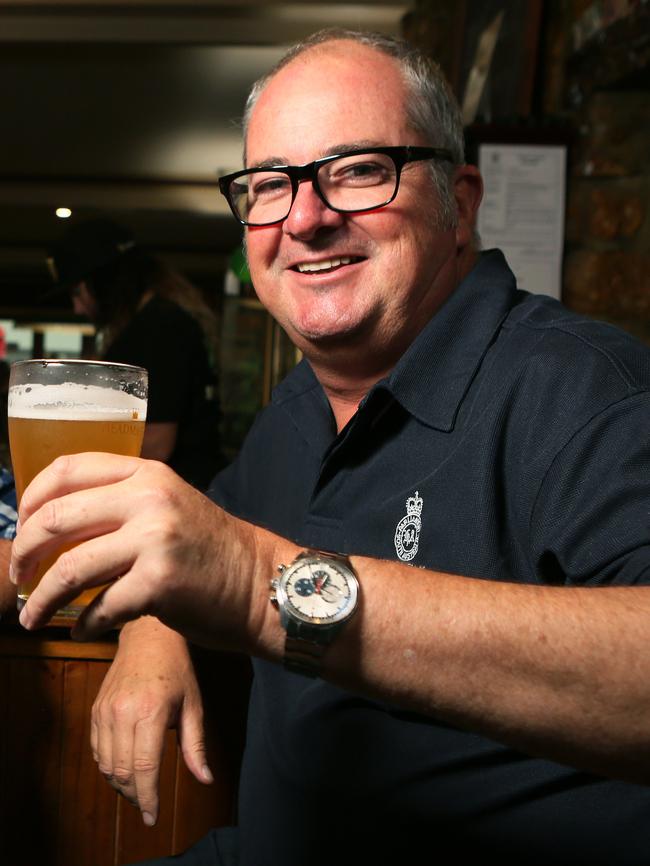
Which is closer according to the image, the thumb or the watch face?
the watch face

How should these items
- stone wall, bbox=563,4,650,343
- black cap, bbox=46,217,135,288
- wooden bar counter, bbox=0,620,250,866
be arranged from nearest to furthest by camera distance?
wooden bar counter, bbox=0,620,250,866 → stone wall, bbox=563,4,650,343 → black cap, bbox=46,217,135,288

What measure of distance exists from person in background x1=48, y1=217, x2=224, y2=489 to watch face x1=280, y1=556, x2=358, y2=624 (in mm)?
2167

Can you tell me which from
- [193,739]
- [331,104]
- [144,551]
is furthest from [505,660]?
[331,104]

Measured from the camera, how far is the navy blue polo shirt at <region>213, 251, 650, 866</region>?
34.4 inches

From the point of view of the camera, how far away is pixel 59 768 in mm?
1331

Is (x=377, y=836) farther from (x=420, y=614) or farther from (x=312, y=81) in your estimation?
(x=312, y=81)

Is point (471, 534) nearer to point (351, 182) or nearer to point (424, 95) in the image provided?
point (351, 182)

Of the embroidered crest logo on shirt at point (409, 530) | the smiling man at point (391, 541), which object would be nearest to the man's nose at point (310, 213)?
the smiling man at point (391, 541)

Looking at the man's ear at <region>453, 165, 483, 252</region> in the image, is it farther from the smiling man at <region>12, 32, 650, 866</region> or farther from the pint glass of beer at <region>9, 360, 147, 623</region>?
the pint glass of beer at <region>9, 360, 147, 623</region>

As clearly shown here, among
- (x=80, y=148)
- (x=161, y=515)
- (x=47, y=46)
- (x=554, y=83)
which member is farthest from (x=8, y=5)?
(x=161, y=515)

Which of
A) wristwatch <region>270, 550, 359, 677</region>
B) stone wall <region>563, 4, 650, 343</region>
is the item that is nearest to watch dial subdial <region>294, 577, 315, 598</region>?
wristwatch <region>270, 550, 359, 677</region>

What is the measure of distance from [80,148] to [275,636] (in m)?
8.46

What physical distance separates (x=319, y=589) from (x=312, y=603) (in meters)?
0.01

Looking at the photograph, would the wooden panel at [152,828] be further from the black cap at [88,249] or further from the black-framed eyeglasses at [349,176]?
the black cap at [88,249]
